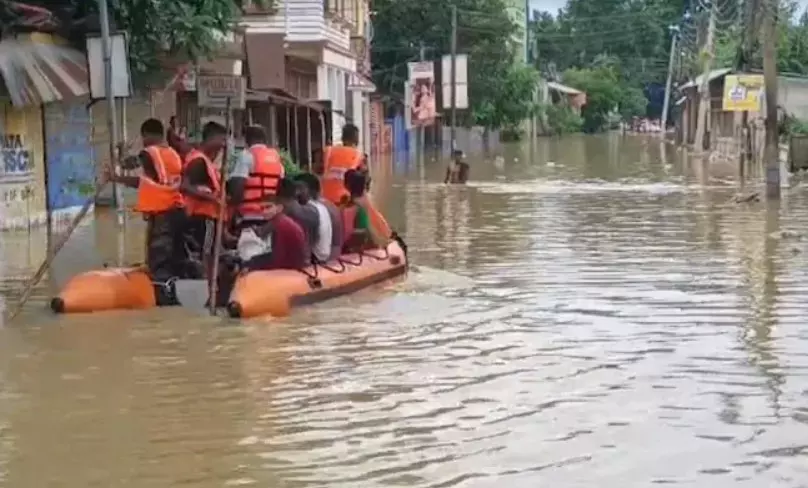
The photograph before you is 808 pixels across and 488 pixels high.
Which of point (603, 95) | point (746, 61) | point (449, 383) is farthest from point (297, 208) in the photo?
point (603, 95)

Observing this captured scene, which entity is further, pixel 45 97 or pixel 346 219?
pixel 45 97

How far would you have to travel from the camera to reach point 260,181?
13.1m

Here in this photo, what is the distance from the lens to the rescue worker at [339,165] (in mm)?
14852

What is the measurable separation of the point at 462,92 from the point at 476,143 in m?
18.0

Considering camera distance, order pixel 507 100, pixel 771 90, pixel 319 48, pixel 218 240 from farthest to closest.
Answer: pixel 507 100
pixel 319 48
pixel 771 90
pixel 218 240

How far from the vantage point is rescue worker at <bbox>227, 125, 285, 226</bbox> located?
13.0 metres

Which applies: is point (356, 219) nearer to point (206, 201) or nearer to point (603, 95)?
point (206, 201)

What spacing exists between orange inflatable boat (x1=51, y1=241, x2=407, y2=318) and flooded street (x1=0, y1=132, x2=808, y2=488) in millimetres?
170

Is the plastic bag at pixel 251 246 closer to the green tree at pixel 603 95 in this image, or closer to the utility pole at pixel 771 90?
the utility pole at pixel 771 90

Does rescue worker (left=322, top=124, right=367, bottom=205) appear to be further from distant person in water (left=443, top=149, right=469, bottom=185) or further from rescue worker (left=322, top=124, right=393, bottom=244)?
distant person in water (left=443, top=149, right=469, bottom=185)

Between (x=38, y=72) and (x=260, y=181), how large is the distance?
641cm

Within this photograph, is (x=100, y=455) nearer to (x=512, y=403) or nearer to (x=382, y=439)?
(x=382, y=439)

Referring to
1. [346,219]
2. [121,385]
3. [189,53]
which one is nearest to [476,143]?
[189,53]

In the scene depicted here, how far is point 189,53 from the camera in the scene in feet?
68.1
